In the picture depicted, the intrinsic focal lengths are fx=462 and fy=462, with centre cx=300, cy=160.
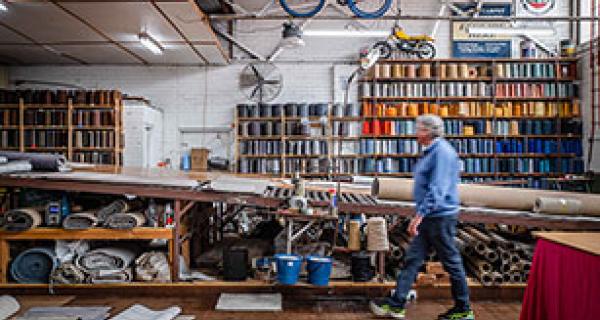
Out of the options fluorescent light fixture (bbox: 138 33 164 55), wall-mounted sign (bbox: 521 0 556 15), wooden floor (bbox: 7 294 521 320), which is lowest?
wooden floor (bbox: 7 294 521 320)

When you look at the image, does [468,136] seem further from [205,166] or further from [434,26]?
[205,166]

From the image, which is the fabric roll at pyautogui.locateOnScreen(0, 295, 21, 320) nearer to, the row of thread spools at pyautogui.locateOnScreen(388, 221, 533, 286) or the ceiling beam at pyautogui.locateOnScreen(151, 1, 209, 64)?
the row of thread spools at pyautogui.locateOnScreen(388, 221, 533, 286)

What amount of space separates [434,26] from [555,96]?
258 cm

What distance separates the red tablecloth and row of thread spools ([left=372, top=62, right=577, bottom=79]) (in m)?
6.06

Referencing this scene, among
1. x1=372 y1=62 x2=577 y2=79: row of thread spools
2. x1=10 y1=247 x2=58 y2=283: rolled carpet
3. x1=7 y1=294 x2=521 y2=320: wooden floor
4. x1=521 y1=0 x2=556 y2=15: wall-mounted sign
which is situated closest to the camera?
→ x1=7 y1=294 x2=521 y2=320: wooden floor

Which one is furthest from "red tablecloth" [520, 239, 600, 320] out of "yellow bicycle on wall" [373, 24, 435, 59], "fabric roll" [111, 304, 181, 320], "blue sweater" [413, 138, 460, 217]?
"yellow bicycle on wall" [373, 24, 435, 59]

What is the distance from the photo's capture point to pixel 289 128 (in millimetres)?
8523

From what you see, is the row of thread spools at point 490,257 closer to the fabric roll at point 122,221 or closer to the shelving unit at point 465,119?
the fabric roll at point 122,221

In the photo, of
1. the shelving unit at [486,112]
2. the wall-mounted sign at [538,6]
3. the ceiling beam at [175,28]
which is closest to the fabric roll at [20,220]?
the ceiling beam at [175,28]

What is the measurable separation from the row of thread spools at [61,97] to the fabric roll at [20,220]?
4.19m

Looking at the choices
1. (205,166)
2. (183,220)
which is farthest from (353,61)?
(183,220)

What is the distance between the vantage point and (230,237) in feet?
22.1

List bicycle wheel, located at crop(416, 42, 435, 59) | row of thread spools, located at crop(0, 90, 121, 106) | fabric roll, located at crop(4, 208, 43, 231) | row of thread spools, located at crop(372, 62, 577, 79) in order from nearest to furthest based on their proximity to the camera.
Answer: fabric roll, located at crop(4, 208, 43, 231), row of thread spools, located at crop(0, 90, 121, 106), row of thread spools, located at crop(372, 62, 577, 79), bicycle wheel, located at crop(416, 42, 435, 59)

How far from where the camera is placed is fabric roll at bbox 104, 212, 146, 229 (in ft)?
13.8
